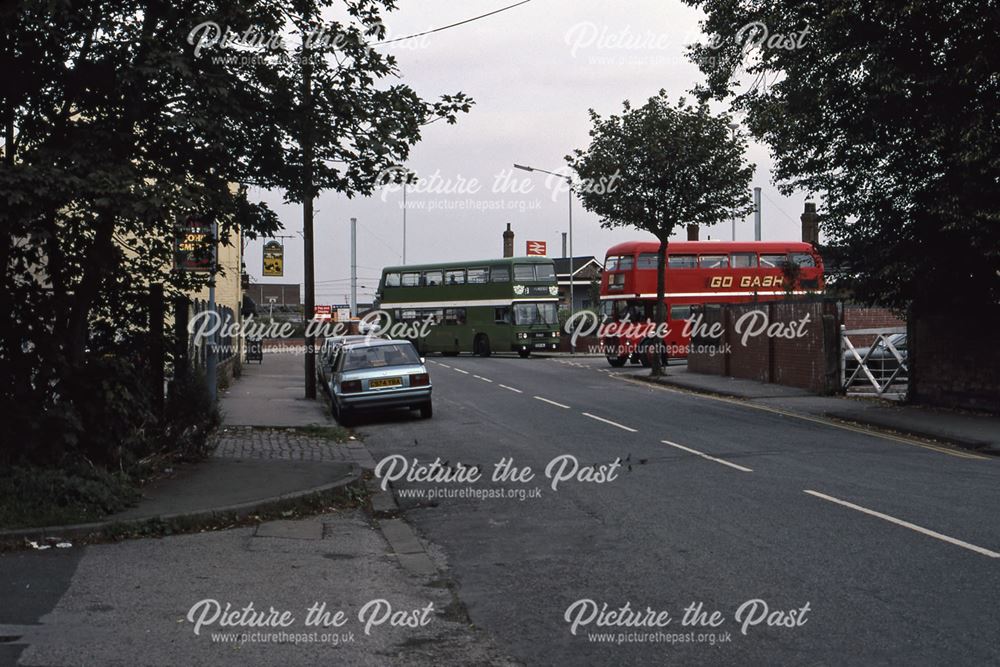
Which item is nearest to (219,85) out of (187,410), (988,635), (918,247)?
(187,410)

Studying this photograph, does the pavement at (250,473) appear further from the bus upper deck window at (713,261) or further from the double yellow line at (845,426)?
the bus upper deck window at (713,261)

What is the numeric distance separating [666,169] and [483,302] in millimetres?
18175

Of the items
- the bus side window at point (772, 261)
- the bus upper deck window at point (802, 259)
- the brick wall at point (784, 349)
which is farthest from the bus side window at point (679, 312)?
the brick wall at point (784, 349)

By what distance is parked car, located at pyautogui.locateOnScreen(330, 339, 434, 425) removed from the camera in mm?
18516

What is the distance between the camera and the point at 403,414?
20.6 m

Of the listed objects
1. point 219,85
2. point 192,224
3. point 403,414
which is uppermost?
point 219,85

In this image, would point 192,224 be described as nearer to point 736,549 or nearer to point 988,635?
point 736,549

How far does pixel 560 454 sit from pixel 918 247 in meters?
8.50

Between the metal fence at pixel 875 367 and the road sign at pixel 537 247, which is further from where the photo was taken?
the road sign at pixel 537 247

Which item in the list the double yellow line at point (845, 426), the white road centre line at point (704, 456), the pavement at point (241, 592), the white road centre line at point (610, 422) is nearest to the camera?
the pavement at point (241, 592)

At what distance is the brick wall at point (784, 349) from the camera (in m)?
24.1

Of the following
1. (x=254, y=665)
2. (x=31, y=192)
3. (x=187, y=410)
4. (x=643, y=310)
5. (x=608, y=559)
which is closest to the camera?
(x=254, y=665)

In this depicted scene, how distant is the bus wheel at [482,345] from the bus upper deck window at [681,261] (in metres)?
11.8

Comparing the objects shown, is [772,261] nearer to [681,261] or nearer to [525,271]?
[681,261]
